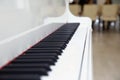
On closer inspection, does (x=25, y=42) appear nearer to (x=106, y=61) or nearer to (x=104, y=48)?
(x=106, y=61)

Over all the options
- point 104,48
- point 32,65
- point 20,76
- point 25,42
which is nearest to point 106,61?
point 104,48

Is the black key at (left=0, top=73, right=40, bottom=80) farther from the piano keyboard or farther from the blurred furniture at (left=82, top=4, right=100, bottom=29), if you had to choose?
the blurred furniture at (left=82, top=4, right=100, bottom=29)

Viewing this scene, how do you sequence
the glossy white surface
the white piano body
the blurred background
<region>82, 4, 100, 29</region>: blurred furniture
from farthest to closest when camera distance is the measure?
<region>82, 4, 100, 29</region>: blurred furniture < the blurred background < the glossy white surface < the white piano body

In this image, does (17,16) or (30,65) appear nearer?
(30,65)

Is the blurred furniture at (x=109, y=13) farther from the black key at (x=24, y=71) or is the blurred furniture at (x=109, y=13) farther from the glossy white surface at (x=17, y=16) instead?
the black key at (x=24, y=71)

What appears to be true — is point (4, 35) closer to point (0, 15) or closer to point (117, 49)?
point (0, 15)

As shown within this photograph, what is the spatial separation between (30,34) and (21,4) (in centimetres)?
17

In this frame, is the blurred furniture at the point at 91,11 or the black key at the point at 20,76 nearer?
the black key at the point at 20,76

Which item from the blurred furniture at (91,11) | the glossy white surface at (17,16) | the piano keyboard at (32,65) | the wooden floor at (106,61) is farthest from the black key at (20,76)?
the blurred furniture at (91,11)

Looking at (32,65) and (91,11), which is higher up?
(32,65)

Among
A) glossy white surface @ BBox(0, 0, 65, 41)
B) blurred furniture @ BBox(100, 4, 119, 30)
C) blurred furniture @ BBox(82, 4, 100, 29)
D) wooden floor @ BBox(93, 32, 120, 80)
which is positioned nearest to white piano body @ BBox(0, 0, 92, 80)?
glossy white surface @ BBox(0, 0, 65, 41)

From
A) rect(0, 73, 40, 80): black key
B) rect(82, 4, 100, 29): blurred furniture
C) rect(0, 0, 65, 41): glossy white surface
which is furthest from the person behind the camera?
rect(82, 4, 100, 29): blurred furniture

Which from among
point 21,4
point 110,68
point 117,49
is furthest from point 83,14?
point 21,4

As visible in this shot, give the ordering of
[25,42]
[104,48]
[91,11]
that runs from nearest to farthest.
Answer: [25,42] → [104,48] → [91,11]
